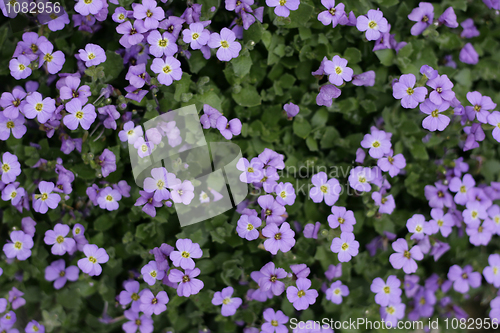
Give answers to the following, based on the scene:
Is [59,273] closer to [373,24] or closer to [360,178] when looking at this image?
[360,178]

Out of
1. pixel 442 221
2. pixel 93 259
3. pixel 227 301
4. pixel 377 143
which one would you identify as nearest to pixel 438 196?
pixel 442 221

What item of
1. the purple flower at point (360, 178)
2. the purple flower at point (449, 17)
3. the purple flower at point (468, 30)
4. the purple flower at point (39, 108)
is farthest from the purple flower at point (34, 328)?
the purple flower at point (468, 30)

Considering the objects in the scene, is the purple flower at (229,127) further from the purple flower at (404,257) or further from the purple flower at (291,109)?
the purple flower at (404,257)

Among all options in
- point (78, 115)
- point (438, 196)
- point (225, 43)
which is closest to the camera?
point (78, 115)

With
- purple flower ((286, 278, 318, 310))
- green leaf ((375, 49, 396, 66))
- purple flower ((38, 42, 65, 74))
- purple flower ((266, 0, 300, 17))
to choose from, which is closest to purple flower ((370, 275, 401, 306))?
purple flower ((286, 278, 318, 310))

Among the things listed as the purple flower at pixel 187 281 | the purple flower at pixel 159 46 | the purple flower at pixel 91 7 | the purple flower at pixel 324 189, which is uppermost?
the purple flower at pixel 91 7

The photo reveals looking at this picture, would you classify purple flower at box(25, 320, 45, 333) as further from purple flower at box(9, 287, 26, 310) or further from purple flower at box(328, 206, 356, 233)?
purple flower at box(328, 206, 356, 233)

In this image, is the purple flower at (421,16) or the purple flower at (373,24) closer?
the purple flower at (373,24)
